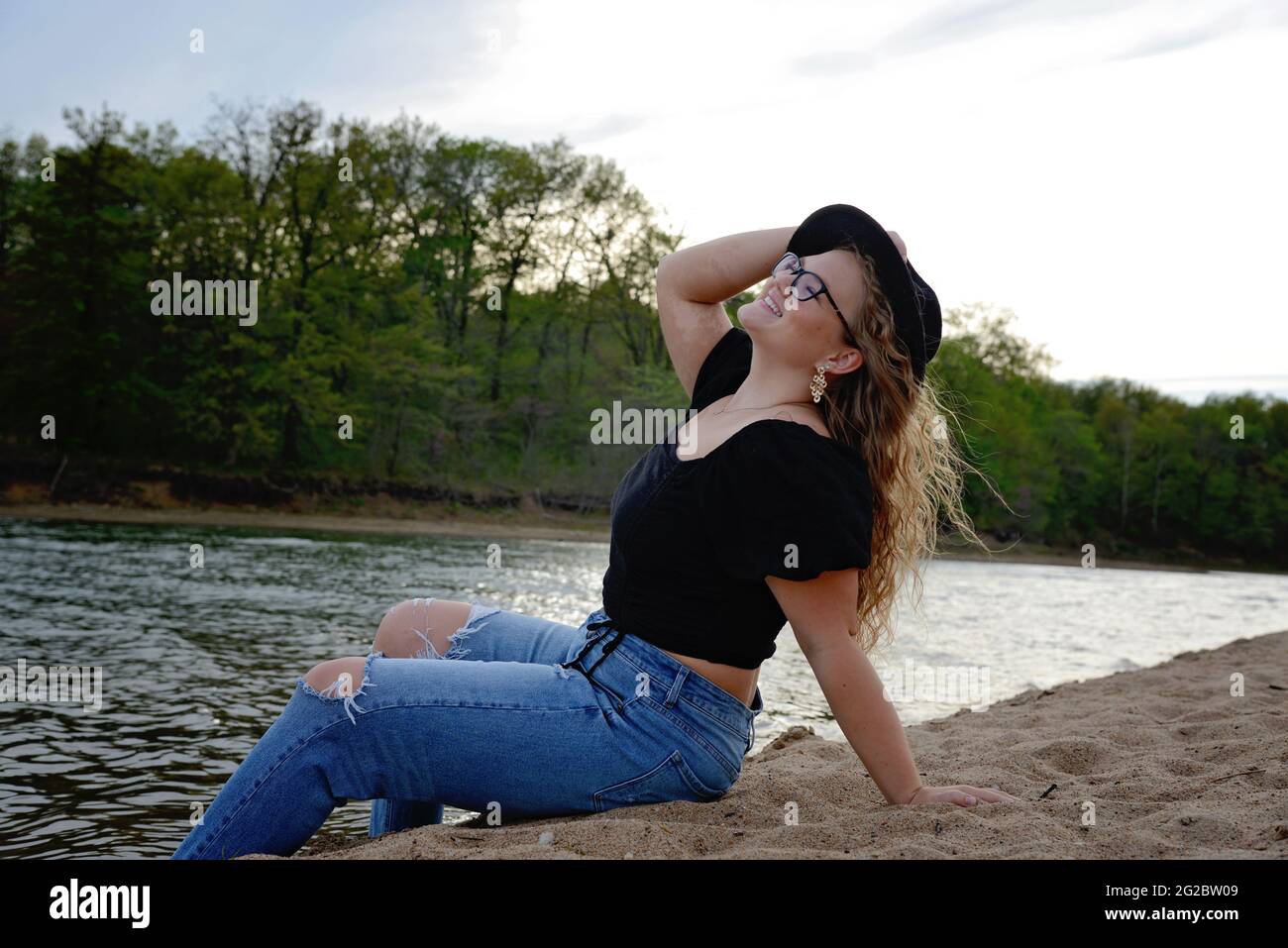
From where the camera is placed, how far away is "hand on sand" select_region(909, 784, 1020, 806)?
2562mm

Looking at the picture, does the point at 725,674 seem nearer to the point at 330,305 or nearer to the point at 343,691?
the point at 343,691

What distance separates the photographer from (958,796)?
260 cm

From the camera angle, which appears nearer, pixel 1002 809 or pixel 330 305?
pixel 1002 809

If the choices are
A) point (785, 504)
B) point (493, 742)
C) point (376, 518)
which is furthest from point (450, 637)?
point (376, 518)

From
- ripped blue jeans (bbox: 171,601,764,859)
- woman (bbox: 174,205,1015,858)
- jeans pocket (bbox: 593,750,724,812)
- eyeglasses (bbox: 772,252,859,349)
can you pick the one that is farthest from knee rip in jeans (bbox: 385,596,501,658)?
eyeglasses (bbox: 772,252,859,349)

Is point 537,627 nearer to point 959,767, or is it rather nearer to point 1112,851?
point 1112,851

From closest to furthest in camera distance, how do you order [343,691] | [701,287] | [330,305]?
[343,691]
[701,287]
[330,305]

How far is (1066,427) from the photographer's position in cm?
6047

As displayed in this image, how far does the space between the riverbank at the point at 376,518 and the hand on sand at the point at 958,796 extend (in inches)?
827

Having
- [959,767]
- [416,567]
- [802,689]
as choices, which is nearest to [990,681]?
[802,689]

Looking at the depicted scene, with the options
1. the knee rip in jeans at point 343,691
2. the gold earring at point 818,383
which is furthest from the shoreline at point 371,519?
the knee rip in jeans at point 343,691

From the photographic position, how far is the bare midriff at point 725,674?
2.38 m

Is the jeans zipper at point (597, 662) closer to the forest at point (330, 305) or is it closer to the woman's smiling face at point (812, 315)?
the woman's smiling face at point (812, 315)

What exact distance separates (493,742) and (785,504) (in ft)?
2.76
